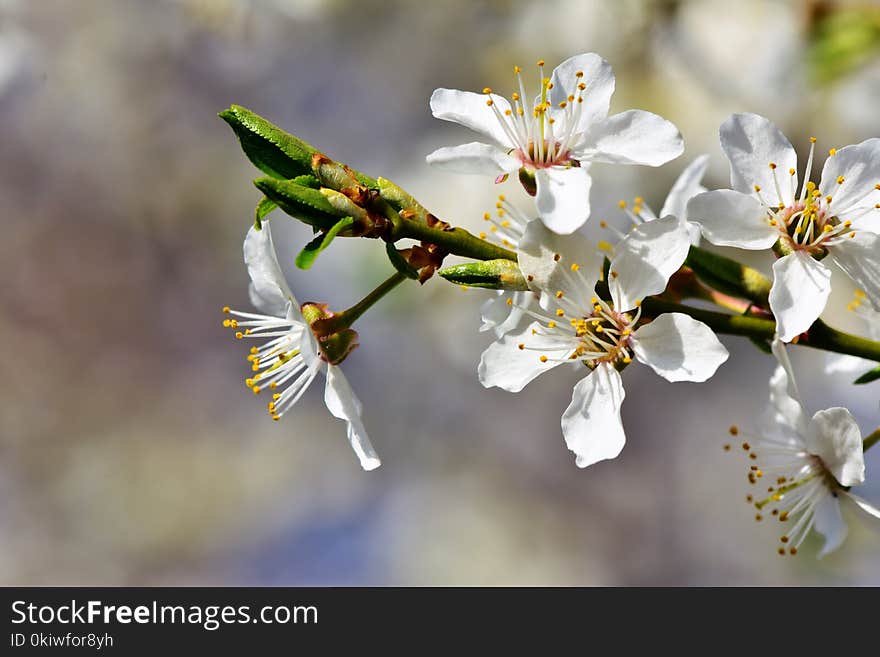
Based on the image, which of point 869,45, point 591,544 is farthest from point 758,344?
point 591,544

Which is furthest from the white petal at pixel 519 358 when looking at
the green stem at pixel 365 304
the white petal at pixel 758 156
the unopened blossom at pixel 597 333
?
the white petal at pixel 758 156

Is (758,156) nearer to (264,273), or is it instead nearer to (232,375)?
(264,273)

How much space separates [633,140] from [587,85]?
10 centimetres

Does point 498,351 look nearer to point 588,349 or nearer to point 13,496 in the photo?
point 588,349

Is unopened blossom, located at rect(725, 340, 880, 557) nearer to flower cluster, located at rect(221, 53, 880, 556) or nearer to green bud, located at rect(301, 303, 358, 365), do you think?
flower cluster, located at rect(221, 53, 880, 556)

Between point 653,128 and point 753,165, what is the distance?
0.11 meters

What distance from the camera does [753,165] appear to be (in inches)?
34.9

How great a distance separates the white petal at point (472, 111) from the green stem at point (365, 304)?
0.16 metres

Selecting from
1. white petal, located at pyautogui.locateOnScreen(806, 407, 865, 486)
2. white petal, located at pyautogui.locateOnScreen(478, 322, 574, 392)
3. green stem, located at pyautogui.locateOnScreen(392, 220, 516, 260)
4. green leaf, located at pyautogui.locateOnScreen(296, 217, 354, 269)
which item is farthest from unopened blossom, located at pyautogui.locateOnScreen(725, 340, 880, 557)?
green leaf, located at pyautogui.locateOnScreen(296, 217, 354, 269)

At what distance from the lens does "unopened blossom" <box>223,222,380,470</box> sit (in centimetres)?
90

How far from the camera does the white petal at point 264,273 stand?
94cm

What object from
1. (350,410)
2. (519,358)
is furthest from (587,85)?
(350,410)

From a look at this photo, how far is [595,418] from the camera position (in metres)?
0.86

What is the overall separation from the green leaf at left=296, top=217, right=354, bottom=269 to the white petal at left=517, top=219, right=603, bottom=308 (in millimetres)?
149
